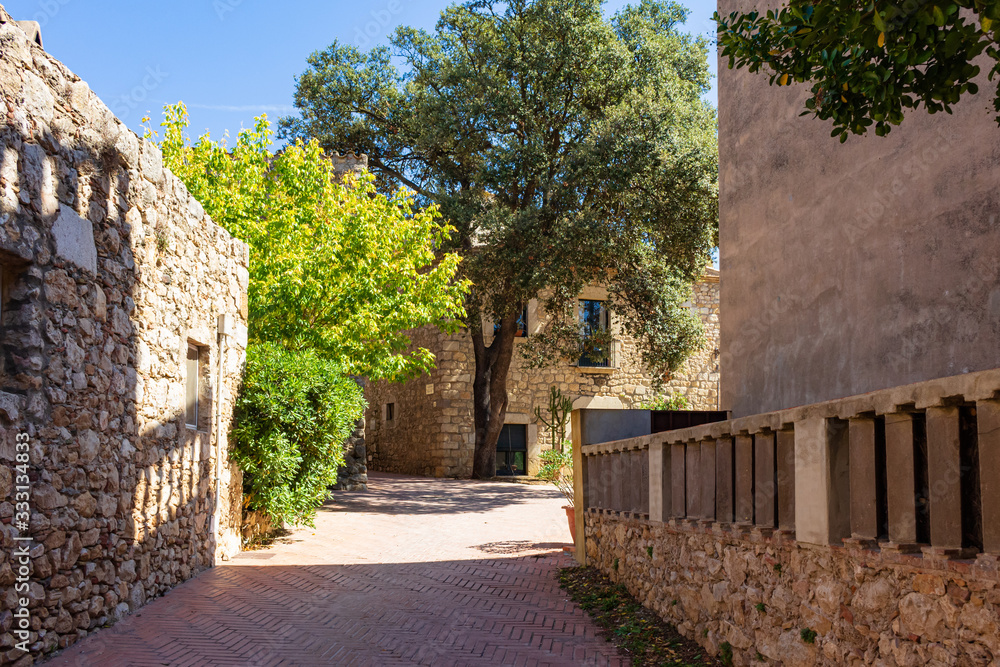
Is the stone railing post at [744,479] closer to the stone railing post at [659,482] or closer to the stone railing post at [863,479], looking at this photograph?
the stone railing post at [863,479]

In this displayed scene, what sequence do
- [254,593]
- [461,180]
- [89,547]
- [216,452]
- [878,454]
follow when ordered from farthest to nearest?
1. [461,180]
2. [216,452]
3. [254,593]
4. [89,547]
5. [878,454]

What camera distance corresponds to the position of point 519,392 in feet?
67.7

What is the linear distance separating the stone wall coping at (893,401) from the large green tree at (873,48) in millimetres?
1320

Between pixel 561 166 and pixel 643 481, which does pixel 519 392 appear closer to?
pixel 561 166

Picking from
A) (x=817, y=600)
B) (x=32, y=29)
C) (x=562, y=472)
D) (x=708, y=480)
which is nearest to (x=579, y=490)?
(x=708, y=480)

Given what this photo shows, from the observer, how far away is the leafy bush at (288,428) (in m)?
9.09

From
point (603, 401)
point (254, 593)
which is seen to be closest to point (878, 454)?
point (254, 593)

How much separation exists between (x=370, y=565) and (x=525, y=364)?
38.3 feet

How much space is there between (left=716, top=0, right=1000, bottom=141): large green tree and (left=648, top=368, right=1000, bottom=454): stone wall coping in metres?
1.32

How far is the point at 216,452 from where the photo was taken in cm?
841

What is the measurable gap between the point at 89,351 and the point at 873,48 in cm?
500

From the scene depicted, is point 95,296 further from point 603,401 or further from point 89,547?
point 603,401

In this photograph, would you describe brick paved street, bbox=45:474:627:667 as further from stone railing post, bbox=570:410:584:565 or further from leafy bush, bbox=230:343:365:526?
leafy bush, bbox=230:343:365:526

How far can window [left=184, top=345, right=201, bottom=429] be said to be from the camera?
7.98 meters
